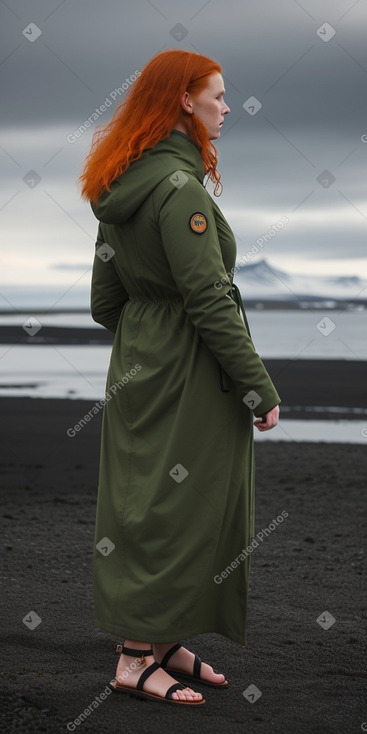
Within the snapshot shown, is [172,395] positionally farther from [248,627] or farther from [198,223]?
[248,627]

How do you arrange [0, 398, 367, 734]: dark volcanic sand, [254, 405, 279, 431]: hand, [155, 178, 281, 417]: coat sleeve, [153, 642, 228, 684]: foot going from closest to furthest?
[155, 178, 281, 417]: coat sleeve < [254, 405, 279, 431]: hand < [0, 398, 367, 734]: dark volcanic sand < [153, 642, 228, 684]: foot

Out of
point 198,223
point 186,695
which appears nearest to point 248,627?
point 186,695

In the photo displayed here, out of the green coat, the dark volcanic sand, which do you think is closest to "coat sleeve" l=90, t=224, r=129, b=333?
the green coat

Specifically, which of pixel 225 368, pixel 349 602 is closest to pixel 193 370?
pixel 225 368

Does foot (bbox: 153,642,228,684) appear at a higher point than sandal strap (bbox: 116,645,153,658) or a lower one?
higher

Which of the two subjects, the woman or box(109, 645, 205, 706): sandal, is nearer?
the woman

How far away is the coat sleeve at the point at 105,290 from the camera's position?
3.75 m

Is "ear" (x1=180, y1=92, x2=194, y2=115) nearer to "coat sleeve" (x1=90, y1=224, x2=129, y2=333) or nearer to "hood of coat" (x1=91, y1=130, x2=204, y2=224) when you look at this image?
"hood of coat" (x1=91, y1=130, x2=204, y2=224)

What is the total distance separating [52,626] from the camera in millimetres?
4543

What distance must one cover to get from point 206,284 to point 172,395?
408mm

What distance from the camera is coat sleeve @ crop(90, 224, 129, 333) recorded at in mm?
3752

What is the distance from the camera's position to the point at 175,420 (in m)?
3.43

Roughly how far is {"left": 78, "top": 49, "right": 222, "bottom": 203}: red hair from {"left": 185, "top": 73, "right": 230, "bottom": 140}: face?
0.02m

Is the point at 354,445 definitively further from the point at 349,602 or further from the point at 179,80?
the point at 179,80
